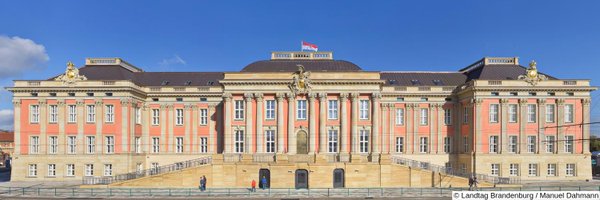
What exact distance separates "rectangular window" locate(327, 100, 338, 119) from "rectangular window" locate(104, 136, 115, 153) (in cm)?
2649

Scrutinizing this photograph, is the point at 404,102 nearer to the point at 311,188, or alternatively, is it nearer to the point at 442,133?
the point at 442,133

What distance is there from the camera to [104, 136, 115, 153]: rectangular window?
58.3 meters

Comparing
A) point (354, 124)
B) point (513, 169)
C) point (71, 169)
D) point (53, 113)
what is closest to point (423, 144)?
point (513, 169)

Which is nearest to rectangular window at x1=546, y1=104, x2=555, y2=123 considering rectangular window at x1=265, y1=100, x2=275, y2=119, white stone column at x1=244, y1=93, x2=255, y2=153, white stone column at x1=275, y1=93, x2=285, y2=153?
white stone column at x1=275, y1=93, x2=285, y2=153

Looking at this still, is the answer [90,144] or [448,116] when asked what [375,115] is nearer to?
[448,116]

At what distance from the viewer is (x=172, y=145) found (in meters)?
63.7

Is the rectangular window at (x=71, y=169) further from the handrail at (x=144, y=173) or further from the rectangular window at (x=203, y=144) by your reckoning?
the rectangular window at (x=203, y=144)

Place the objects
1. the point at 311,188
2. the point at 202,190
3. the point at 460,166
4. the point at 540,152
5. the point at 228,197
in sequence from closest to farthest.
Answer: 1. the point at 228,197
2. the point at 202,190
3. the point at 311,188
4. the point at 540,152
5. the point at 460,166

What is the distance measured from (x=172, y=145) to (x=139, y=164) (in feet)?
15.9

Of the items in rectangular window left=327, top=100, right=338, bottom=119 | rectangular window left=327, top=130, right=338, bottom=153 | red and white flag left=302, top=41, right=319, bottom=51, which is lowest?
rectangular window left=327, top=130, right=338, bottom=153

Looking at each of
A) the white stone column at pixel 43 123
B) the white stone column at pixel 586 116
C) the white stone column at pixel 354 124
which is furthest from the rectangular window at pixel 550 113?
the white stone column at pixel 43 123

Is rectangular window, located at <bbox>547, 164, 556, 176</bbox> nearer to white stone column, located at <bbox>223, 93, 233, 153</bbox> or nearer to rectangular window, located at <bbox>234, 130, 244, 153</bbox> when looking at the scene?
rectangular window, located at <bbox>234, 130, 244, 153</bbox>

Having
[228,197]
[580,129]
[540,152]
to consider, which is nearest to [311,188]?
[228,197]

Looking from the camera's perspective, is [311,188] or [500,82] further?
[500,82]
